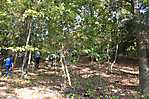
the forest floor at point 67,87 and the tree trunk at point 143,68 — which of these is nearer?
the forest floor at point 67,87

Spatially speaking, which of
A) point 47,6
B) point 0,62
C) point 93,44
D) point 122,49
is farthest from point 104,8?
point 122,49

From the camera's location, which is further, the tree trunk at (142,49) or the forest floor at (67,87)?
the tree trunk at (142,49)

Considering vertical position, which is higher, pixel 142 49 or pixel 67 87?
pixel 142 49

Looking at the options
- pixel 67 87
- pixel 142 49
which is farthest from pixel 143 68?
pixel 67 87

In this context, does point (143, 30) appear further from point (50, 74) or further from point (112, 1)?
point (50, 74)

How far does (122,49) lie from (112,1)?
11180 mm

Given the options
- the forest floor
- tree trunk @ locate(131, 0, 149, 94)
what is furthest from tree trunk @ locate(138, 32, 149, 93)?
the forest floor

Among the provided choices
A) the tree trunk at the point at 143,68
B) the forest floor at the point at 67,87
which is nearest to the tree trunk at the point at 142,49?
the tree trunk at the point at 143,68

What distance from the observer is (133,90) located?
19.5m

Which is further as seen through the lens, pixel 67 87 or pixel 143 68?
pixel 67 87

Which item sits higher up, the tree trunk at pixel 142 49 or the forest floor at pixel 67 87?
the tree trunk at pixel 142 49

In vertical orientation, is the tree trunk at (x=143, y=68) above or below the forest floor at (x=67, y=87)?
above

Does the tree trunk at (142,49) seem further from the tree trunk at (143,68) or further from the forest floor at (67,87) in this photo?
the forest floor at (67,87)

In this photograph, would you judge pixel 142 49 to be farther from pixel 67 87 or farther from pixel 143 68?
pixel 67 87
